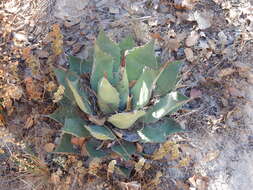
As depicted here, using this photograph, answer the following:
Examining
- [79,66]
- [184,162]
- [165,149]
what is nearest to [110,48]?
[79,66]

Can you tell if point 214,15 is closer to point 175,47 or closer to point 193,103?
point 175,47

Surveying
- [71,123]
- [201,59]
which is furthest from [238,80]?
[71,123]

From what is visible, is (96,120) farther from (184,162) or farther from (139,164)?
(184,162)

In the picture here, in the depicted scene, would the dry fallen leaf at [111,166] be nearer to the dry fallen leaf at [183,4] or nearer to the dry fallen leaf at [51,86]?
the dry fallen leaf at [51,86]

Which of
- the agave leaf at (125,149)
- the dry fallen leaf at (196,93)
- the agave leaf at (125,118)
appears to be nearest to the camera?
the agave leaf at (125,118)

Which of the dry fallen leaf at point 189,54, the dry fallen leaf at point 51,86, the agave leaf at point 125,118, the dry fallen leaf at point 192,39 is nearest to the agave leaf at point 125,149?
the agave leaf at point 125,118

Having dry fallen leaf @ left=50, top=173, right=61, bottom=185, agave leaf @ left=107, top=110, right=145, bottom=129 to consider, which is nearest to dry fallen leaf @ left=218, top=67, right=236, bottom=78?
agave leaf @ left=107, top=110, right=145, bottom=129

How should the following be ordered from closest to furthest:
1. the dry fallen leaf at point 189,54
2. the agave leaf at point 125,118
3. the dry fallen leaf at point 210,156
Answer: the agave leaf at point 125,118 < the dry fallen leaf at point 210,156 < the dry fallen leaf at point 189,54

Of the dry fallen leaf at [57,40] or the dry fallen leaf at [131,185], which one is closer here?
the dry fallen leaf at [131,185]
